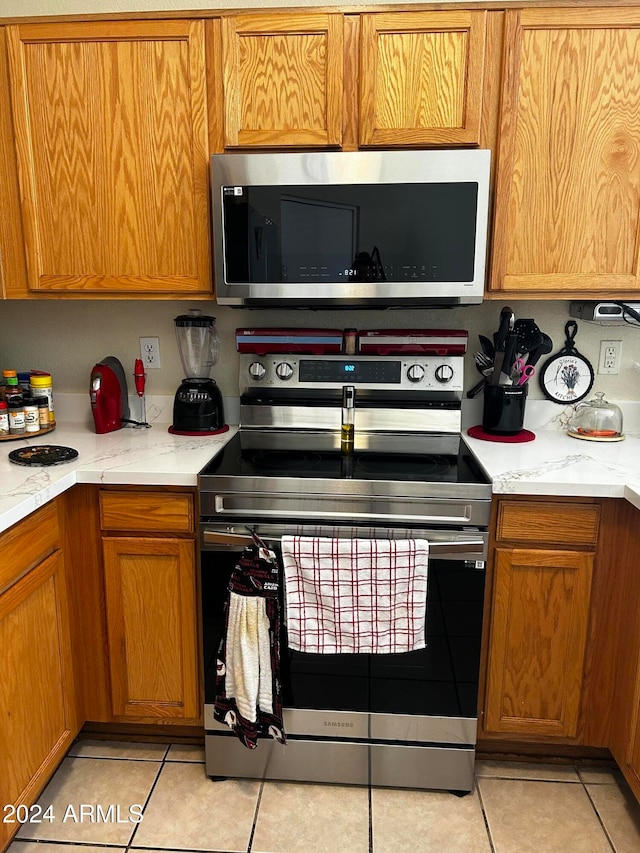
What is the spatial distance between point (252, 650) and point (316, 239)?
114 centimetres

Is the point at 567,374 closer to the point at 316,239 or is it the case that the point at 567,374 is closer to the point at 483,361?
the point at 483,361

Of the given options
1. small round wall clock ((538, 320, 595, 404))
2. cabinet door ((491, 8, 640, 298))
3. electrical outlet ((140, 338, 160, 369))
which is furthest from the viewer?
electrical outlet ((140, 338, 160, 369))

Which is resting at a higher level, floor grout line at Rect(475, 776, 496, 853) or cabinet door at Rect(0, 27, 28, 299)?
cabinet door at Rect(0, 27, 28, 299)

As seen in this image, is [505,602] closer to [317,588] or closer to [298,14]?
[317,588]

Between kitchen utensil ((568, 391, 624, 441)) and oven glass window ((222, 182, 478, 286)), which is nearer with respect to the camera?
oven glass window ((222, 182, 478, 286))

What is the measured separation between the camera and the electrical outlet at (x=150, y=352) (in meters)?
2.30

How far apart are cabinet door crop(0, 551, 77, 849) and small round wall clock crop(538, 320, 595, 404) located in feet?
5.41

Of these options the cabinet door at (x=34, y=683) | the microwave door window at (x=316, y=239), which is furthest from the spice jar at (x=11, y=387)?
the microwave door window at (x=316, y=239)

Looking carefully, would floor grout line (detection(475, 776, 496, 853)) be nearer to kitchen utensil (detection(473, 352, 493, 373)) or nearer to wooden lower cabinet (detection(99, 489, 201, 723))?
wooden lower cabinet (detection(99, 489, 201, 723))

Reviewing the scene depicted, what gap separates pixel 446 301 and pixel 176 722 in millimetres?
1476

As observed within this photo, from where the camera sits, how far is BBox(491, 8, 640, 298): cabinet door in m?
1.73

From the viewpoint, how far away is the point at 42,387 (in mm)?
2109

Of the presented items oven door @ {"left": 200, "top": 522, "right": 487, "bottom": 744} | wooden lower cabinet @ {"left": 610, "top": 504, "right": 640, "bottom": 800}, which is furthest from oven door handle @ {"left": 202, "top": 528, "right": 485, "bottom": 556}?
wooden lower cabinet @ {"left": 610, "top": 504, "right": 640, "bottom": 800}

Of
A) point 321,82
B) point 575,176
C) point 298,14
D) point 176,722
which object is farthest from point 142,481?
point 575,176
